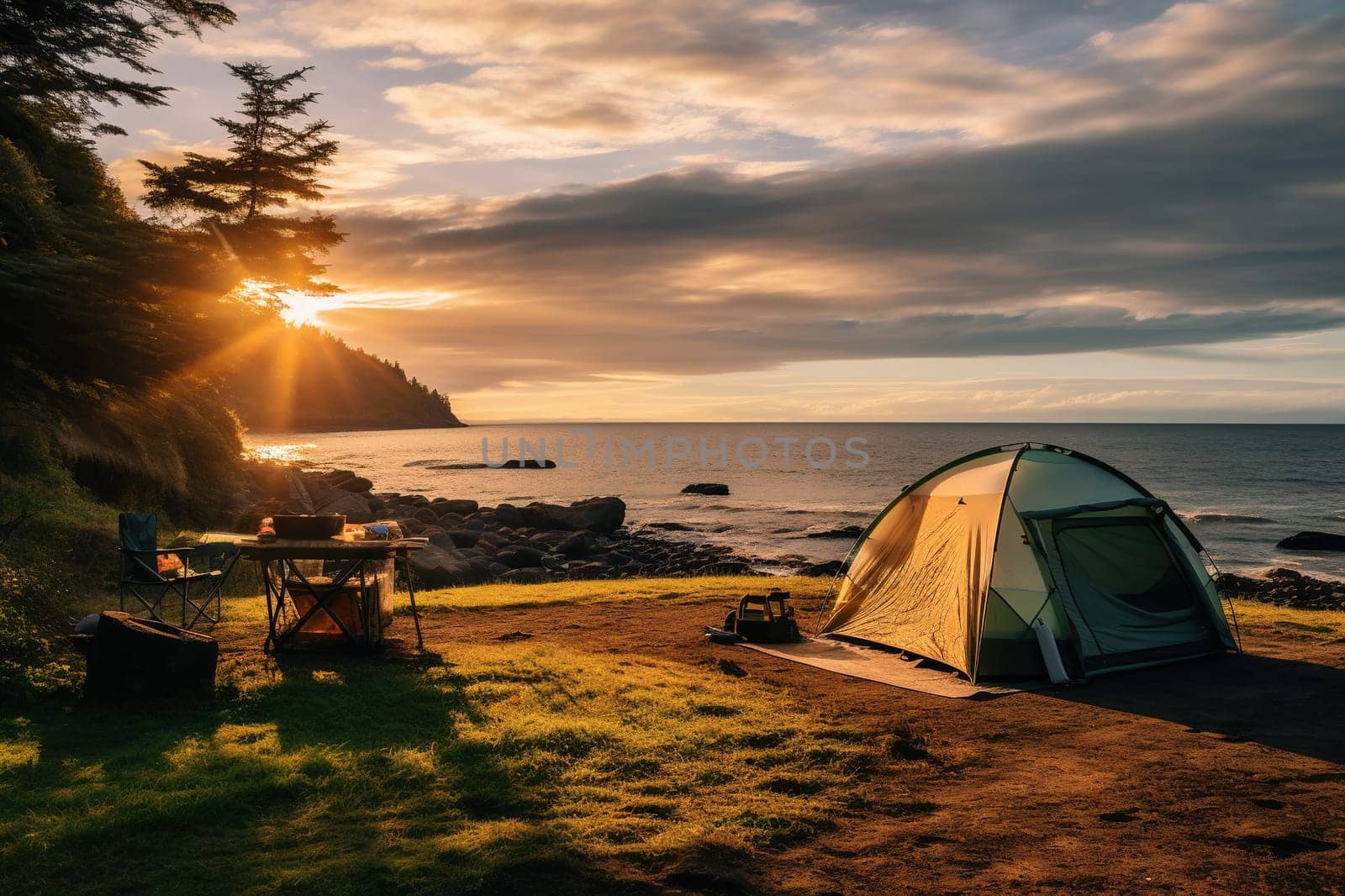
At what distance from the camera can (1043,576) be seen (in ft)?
35.2

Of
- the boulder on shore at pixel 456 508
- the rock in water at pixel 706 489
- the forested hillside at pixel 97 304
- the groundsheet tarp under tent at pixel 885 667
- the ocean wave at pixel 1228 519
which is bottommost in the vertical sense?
the ocean wave at pixel 1228 519

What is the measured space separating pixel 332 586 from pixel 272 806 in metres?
4.97

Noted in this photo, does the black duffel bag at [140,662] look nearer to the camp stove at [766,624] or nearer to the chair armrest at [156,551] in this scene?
the chair armrest at [156,551]

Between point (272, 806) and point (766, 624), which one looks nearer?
point (272, 806)

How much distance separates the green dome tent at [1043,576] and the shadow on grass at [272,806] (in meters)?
6.02

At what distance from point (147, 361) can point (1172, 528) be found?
16.2m

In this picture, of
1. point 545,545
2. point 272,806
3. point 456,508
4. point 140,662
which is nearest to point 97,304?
point 140,662

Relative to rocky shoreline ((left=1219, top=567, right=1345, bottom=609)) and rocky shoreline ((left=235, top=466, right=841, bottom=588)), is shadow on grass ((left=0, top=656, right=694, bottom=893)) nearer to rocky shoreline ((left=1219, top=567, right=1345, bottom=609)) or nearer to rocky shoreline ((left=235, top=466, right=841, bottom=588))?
rocky shoreline ((left=235, top=466, right=841, bottom=588))

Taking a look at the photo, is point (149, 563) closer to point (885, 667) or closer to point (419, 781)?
point (419, 781)

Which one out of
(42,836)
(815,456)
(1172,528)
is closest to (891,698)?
(1172,528)

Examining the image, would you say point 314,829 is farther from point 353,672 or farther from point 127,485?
point 127,485

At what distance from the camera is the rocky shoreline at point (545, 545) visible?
938 inches

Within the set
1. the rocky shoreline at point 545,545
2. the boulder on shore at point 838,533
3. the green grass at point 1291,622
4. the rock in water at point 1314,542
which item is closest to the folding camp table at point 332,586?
the rocky shoreline at point 545,545

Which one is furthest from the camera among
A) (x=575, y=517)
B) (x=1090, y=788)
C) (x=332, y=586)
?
(x=575, y=517)
